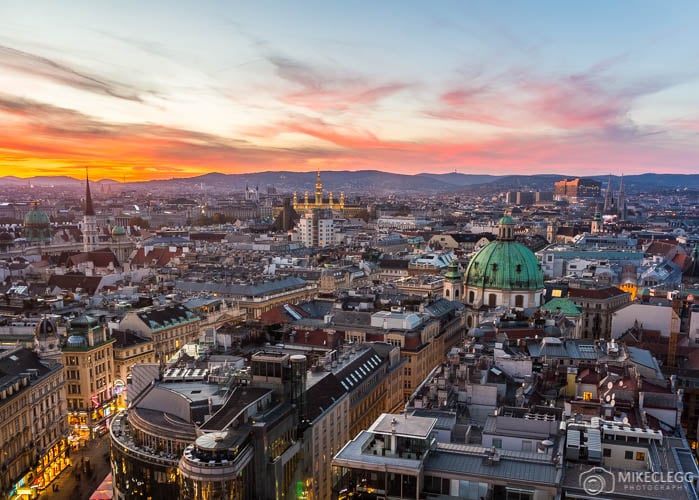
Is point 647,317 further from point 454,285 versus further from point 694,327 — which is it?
point 454,285

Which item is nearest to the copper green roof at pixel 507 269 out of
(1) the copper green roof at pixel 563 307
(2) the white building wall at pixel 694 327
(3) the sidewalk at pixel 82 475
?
(1) the copper green roof at pixel 563 307

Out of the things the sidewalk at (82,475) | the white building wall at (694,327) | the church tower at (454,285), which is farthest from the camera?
the church tower at (454,285)

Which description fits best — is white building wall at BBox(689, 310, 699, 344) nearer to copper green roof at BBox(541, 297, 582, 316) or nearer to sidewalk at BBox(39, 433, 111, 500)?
copper green roof at BBox(541, 297, 582, 316)

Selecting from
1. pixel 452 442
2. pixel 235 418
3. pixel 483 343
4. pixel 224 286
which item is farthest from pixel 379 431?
pixel 224 286

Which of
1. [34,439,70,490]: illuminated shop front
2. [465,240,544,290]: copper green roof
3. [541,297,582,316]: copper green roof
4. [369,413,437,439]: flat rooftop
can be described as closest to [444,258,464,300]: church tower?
[465,240,544,290]: copper green roof

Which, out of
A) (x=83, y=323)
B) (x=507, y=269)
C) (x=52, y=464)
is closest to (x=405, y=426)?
(x=52, y=464)

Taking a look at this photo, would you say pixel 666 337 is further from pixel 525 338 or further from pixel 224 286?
pixel 224 286

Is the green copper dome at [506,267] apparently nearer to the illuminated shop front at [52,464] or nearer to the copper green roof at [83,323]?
the copper green roof at [83,323]
